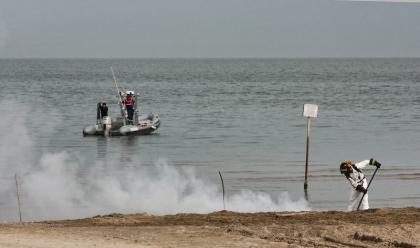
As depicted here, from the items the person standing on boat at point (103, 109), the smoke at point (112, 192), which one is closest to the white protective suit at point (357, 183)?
the smoke at point (112, 192)

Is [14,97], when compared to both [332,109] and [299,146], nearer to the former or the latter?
[332,109]

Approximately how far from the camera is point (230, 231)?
14461 mm

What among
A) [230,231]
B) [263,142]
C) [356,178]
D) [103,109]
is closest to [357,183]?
[356,178]

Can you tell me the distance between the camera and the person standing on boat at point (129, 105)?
4088cm

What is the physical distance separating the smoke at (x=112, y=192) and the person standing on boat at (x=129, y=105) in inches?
360

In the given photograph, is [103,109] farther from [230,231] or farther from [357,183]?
[230,231]

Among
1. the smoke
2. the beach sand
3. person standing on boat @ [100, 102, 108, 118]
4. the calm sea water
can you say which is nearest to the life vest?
person standing on boat @ [100, 102, 108, 118]

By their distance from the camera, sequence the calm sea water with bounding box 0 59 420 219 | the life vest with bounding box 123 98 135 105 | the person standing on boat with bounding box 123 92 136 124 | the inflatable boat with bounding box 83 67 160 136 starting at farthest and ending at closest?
1. the inflatable boat with bounding box 83 67 160 136
2. the life vest with bounding box 123 98 135 105
3. the person standing on boat with bounding box 123 92 136 124
4. the calm sea water with bounding box 0 59 420 219

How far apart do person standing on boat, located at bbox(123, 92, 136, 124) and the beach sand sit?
24.3 metres

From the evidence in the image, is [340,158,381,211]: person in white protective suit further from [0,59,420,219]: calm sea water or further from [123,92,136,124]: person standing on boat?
[123,92,136,124]: person standing on boat

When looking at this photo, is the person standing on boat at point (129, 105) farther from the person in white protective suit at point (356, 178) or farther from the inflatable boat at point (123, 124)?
the person in white protective suit at point (356, 178)

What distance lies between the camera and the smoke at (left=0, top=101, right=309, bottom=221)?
2130cm

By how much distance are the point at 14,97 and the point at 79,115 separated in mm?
25494

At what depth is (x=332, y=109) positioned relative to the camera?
63500mm
